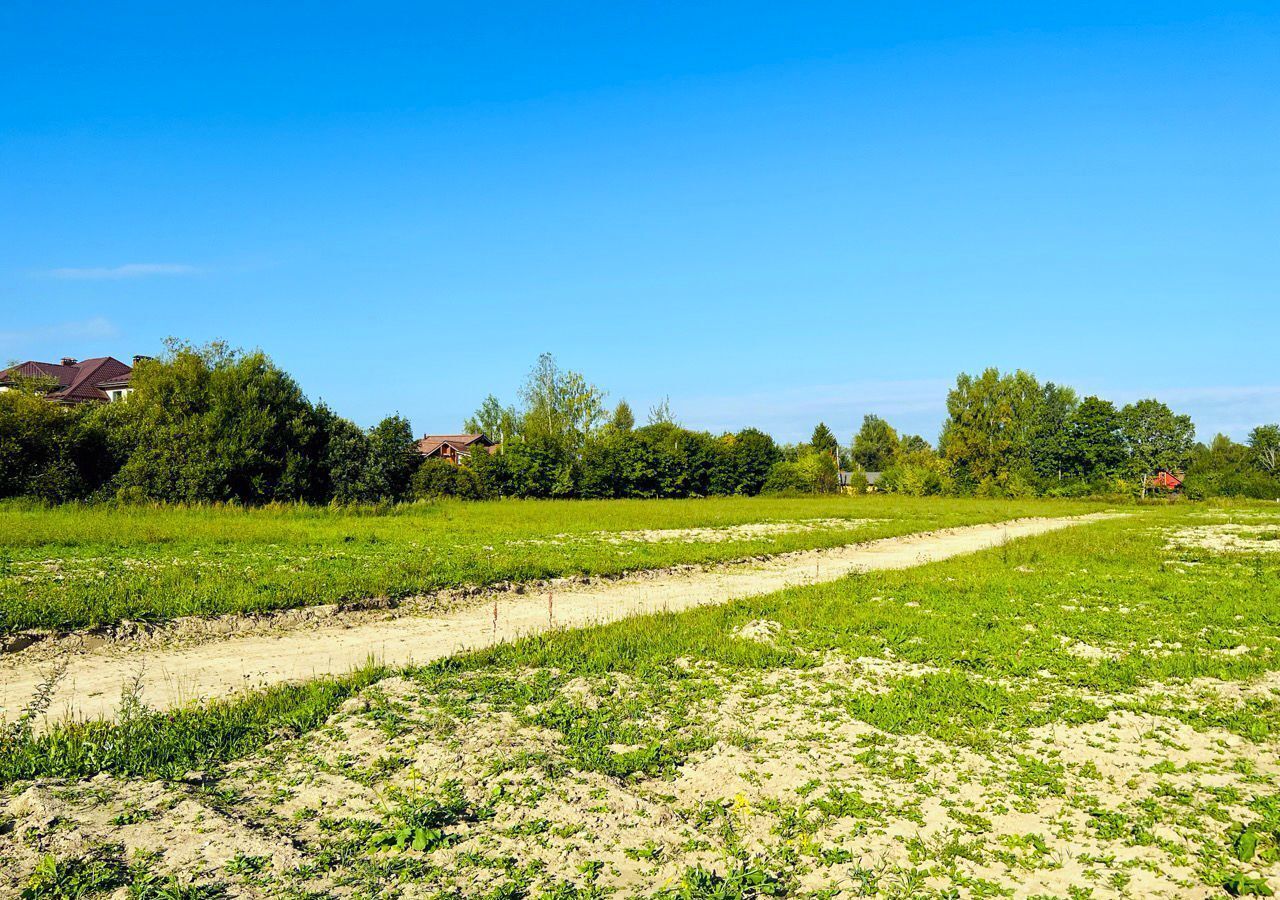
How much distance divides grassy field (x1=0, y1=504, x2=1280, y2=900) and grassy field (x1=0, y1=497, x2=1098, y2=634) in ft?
18.6

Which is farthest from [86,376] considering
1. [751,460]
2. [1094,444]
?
[1094,444]

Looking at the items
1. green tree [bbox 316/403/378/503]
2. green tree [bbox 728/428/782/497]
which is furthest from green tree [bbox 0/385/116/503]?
green tree [bbox 728/428/782/497]

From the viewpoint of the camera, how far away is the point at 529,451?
6266 centimetres

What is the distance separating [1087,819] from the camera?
Result: 19.0ft

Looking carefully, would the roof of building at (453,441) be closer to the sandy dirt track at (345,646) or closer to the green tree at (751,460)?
the green tree at (751,460)

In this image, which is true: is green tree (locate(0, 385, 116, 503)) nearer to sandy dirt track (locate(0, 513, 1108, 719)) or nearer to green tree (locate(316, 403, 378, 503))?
green tree (locate(316, 403, 378, 503))

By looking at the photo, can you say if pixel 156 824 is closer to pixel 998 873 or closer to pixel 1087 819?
pixel 998 873

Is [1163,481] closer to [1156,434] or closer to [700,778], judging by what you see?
[1156,434]

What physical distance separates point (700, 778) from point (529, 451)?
56.9m

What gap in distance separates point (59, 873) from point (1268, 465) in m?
133

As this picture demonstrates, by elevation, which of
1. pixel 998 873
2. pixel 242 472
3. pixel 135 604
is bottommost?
pixel 998 873

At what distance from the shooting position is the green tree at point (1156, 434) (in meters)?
82.4

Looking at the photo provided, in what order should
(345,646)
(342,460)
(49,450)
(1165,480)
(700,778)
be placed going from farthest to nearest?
(1165,480)
(342,460)
(49,450)
(345,646)
(700,778)

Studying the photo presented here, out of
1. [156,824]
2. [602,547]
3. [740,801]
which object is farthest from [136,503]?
[740,801]
